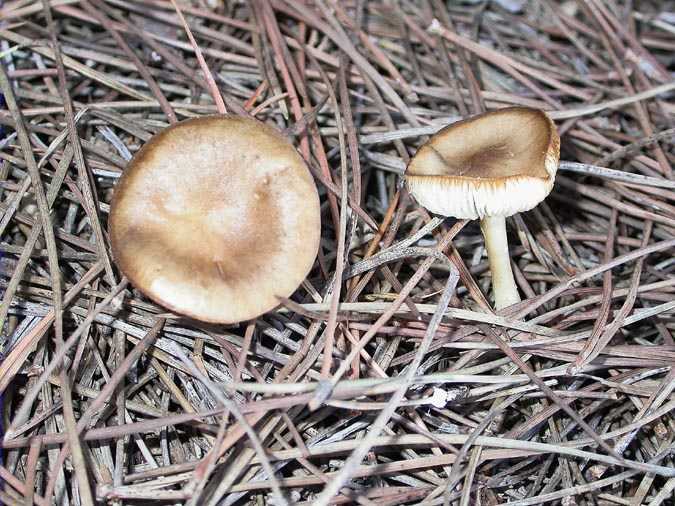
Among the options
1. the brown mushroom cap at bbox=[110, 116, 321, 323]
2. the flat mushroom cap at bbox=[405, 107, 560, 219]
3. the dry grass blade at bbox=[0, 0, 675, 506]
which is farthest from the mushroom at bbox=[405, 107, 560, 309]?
the brown mushroom cap at bbox=[110, 116, 321, 323]

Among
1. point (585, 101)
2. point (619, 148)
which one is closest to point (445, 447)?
point (619, 148)

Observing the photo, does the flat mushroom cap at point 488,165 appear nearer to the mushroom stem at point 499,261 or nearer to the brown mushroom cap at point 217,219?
the mushroom stem at point 499,261

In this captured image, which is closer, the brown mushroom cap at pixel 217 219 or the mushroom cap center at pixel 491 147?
the brown mushroom cap at pixel 217 219

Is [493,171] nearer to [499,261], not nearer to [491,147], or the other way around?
[491,147]

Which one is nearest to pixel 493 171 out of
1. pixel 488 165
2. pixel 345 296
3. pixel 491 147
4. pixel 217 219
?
pixel 488 165

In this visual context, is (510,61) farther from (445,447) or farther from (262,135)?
(445,447)

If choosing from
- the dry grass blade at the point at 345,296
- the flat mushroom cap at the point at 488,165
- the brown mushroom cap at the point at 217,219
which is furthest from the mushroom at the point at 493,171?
the brown mushroom cap at the point at 217,219
